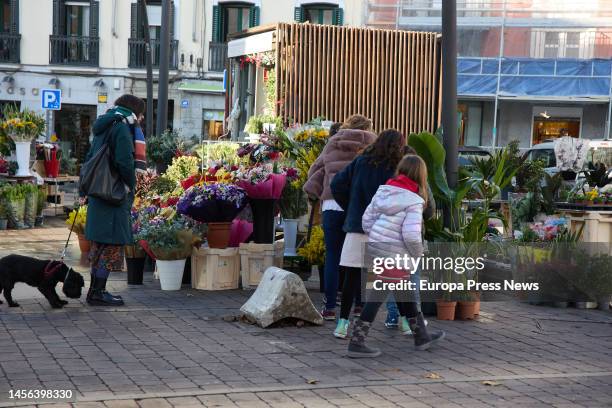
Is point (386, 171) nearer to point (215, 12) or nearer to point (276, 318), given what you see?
point (276, 318)

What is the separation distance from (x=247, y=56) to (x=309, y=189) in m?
7.50

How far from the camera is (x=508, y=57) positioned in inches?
1235

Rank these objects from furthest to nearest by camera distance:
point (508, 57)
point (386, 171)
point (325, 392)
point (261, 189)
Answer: point (508, 57) < point (261, 189) < point (386, 171) < point (325, 392)

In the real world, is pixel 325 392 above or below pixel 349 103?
below

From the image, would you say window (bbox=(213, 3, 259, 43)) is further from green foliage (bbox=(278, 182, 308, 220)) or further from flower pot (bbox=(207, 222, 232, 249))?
flower pot (bbox=(207, 222, 232, 249))

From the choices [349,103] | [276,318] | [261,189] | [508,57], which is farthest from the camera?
[508,57]

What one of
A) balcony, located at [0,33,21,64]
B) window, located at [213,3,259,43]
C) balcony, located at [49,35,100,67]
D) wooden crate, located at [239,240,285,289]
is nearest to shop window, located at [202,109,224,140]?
window, located at [213,3,259,43]

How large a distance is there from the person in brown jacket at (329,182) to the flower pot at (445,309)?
102cm

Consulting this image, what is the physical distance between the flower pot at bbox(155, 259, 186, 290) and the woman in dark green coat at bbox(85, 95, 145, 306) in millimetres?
980

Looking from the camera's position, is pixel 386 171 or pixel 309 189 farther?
pixel 309 189

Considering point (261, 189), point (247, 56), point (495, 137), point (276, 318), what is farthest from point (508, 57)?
point (276, 318)

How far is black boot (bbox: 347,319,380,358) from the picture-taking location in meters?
7.37

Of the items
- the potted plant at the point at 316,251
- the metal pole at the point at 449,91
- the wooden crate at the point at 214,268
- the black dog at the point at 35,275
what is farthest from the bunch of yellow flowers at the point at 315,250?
the black dog at the point at 35,275

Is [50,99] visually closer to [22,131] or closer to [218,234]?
[22,131]
